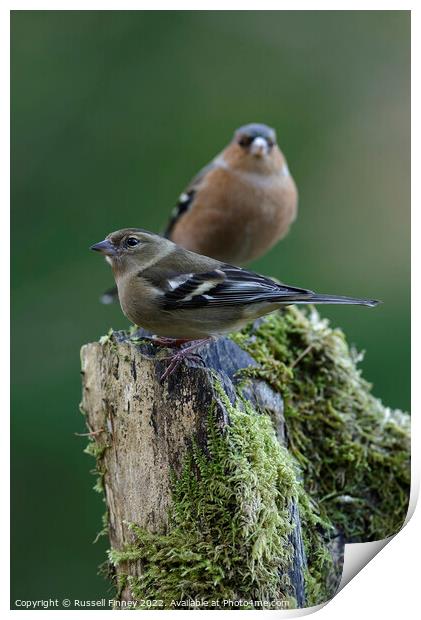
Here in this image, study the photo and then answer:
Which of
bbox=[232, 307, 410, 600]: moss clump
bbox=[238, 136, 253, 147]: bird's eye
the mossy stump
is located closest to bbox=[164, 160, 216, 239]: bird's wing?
bbox=[238, 136, 253, 147]: bird's eye

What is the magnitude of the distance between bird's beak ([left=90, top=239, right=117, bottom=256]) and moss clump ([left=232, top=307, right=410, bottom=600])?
77 centimetres

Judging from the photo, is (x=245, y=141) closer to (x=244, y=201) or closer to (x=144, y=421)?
(x=244, y=201)

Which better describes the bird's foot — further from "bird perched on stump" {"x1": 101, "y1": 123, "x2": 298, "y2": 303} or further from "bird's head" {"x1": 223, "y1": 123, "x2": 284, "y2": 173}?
"bird's head" {"x1": 223, "y1": 123, "x2": 284, "y2": 173}

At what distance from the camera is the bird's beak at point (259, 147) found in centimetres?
516

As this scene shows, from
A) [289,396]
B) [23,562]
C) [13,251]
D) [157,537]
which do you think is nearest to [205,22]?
[13,251]

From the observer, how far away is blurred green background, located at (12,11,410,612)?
3.25 metres

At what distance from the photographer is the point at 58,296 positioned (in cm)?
368

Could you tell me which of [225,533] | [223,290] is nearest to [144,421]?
[225,533]

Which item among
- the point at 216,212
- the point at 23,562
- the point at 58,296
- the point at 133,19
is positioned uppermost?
the point at 133,19

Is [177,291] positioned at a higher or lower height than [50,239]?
lower

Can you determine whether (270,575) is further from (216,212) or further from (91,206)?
(216,212)

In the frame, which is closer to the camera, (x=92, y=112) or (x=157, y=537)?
(x=157, y=537)

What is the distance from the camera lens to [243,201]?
206 inches
